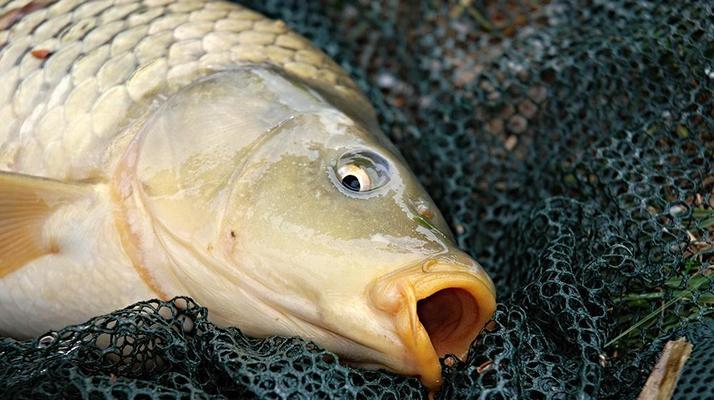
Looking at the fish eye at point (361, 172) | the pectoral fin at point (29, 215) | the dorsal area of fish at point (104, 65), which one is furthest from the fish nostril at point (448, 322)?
the pectoral fin at point (29, 215)

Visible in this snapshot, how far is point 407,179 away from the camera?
5.35ft

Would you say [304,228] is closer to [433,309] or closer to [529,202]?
[433,309]

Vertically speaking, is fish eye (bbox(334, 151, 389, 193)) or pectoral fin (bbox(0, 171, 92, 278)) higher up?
fish eye (bbox(334, 151, 389, 193))

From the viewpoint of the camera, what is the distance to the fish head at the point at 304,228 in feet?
4.77

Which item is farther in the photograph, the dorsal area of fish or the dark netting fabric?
the dorsal area of fish

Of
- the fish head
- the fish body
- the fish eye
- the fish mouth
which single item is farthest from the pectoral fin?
the fish mouth

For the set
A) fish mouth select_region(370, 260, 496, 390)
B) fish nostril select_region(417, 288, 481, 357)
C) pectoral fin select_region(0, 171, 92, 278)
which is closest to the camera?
fish mouth select_region(370, 260, 496, 390)

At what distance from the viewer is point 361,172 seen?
5.24 ft

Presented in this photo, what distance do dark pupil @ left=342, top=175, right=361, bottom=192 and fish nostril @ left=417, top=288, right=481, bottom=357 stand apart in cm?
23

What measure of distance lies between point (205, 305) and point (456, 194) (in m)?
0.83

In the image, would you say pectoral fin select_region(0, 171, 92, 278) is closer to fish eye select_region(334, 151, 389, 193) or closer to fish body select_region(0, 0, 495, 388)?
fish body select_region(0, 0, 495, 388)

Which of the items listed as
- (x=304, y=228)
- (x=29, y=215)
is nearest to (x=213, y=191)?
(x=304, y=228)

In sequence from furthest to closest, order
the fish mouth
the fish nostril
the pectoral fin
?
the pectoral fin, the fish nostril, the fish mouth

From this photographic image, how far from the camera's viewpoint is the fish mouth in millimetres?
1408
